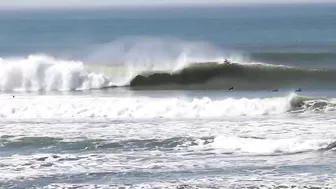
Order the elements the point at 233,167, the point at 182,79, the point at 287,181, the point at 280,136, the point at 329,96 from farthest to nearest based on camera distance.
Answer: the point at 182,79, the point at 329,96, the point at 280,136, the point at 233,167, the point at 287,181

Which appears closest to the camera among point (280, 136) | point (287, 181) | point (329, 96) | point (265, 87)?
point (287, 181)

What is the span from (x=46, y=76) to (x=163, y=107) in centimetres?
936

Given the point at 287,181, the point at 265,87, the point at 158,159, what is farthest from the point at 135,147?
Answer: the point at 265,87

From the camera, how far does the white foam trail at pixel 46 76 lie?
31.2 meters

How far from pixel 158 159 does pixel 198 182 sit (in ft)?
6.96

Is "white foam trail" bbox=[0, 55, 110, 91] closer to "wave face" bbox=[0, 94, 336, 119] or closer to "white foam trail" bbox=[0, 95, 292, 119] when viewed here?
"white foam trail" bbox=[0, 95, 292, 119]

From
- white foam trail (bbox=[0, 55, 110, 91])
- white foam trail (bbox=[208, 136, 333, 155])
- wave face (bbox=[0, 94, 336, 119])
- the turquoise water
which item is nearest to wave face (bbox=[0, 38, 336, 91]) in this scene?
white foam trail (bbox=[0, 55, 110, 91])

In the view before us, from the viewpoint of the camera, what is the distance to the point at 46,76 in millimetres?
31938

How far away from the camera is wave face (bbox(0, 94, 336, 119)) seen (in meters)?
23.2

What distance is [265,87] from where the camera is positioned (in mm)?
29969

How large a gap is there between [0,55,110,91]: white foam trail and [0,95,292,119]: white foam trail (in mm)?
5787

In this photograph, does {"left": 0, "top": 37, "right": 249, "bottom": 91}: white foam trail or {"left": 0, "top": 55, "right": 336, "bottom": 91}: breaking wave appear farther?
{"left": 0, "top": 37, "right": 249, "bottom": 91}: white foam trail

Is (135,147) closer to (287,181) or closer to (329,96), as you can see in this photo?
(287,181)

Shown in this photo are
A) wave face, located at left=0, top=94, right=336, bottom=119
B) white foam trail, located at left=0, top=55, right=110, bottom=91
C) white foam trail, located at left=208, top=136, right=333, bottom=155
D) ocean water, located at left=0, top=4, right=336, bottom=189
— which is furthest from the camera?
white foam trail, located at left=0, top=55, right=110, bottom=91
